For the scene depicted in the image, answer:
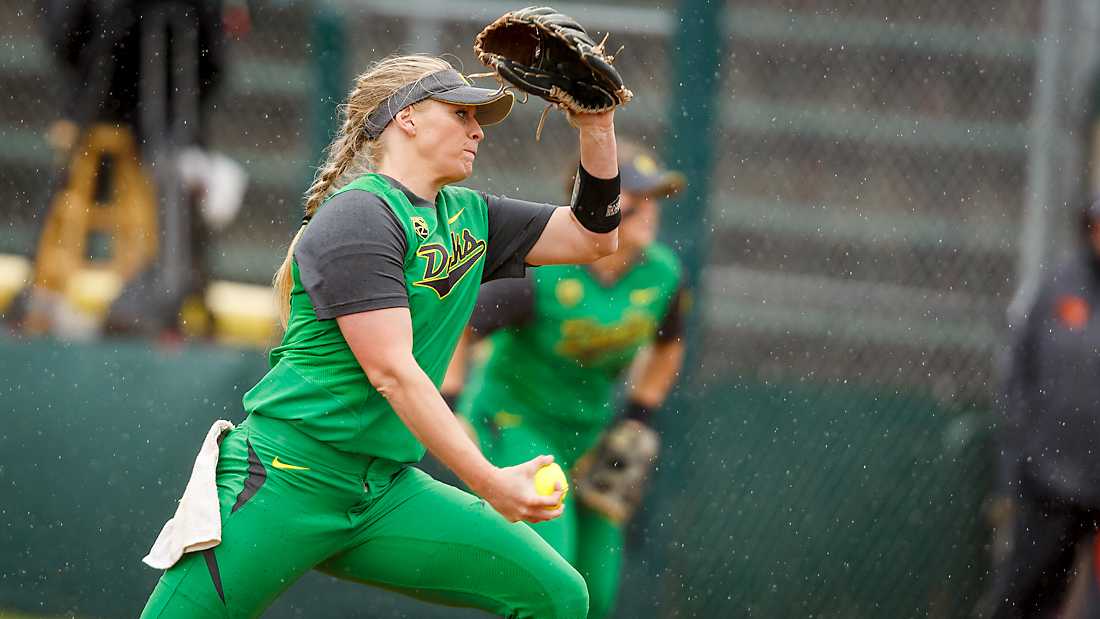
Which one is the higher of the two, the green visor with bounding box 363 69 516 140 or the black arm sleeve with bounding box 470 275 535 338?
the green visor with bounding box 363 69 516 140

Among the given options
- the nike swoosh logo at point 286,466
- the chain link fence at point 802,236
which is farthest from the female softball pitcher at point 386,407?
the chain link fence at point 802,236

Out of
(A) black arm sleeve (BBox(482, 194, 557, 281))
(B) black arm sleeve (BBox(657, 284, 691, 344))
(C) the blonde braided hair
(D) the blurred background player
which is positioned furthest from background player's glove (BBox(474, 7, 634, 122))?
(D) the blurred background player

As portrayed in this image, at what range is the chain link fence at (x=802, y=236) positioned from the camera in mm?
5195

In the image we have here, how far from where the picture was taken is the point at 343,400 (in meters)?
2.99

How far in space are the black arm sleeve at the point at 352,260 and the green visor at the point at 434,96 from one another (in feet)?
0.93

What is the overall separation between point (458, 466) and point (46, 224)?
10.0 feet

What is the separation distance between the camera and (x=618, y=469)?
16.3 feet

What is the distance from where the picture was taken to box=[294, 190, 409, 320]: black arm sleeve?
284 centimetres

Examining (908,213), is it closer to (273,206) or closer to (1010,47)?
(1010,47)

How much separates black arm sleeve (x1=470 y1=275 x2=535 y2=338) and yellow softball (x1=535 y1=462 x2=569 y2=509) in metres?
1.55

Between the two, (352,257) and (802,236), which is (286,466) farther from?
(802,236)

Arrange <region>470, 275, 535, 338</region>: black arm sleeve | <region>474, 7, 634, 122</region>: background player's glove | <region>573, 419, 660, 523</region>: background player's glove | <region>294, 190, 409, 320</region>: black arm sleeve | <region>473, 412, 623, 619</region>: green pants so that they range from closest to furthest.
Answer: <region>294, 190, 409, 320</region>: black arm sleeve
<region>474, 7, 634, 122</region>: background player's glove
<region>470, 275, 535, 338</region>: black arm sleeve
<region>473, 412, 623, 619</region>: green pants
<region>573, 419, 660, 523</region>: background player's glove

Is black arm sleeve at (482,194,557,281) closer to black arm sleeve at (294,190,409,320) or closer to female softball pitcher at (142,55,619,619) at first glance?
female softball pitcher at (142,55,619,619)

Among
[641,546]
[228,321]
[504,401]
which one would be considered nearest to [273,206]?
[228,321]
